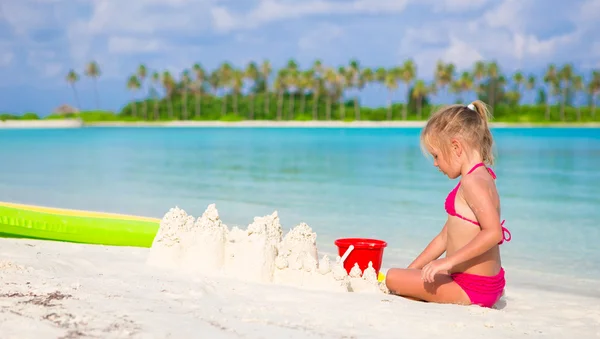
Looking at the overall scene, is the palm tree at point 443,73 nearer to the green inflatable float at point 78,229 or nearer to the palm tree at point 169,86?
the palm tree at point 169,86

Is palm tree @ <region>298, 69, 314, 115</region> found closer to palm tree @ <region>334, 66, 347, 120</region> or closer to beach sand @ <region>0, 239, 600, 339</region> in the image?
palm tree @ <region>334, 66, 347, 120</region>

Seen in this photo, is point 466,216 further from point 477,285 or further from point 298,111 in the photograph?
point 298,111

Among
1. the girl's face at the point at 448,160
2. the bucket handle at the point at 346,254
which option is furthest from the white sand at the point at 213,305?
the girl's face at the point at 448,160

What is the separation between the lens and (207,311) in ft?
11.2

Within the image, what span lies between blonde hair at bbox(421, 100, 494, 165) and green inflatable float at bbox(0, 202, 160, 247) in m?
2.91

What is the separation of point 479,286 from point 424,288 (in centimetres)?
32

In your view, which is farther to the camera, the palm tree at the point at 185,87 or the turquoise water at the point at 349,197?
the palm tree at the point at 185,87

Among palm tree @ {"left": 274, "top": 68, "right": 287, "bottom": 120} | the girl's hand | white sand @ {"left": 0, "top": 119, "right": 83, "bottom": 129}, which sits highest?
palm tree @ {"left": 274, "top": 68, "right": 287, "bottom": 120}

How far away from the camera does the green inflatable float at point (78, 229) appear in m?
5.97

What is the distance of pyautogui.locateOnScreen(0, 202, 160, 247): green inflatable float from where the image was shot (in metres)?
5.97

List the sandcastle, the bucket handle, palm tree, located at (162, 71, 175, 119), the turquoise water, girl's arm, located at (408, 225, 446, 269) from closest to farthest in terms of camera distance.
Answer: the sandcastle
girl's arm, located at (408, 225, 446, 269)
the bucket handle
the turquoise water
palm tree, located at (162, 71, 175, 119)

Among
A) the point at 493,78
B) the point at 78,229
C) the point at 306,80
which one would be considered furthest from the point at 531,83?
the point at 78,229

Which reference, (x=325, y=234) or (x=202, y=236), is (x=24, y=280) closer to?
(x=202, y=236)

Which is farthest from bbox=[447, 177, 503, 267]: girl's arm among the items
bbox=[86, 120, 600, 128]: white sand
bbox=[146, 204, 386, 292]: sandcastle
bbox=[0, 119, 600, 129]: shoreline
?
bbox=[86, 120, 600, 128]: white sand
